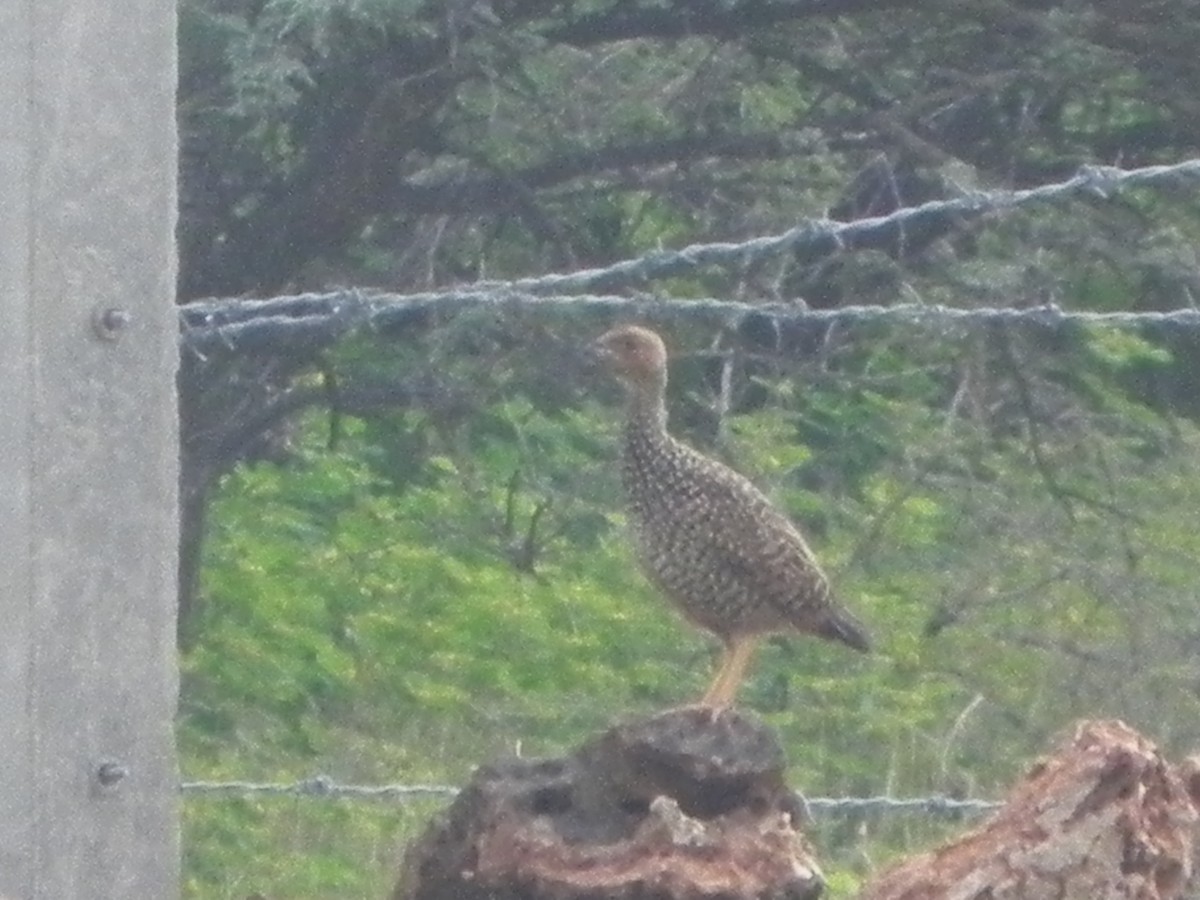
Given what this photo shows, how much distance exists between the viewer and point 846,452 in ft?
30.7

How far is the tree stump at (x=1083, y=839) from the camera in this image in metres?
2.35

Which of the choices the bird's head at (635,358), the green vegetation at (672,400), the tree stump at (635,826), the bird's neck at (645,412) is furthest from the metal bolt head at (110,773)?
the green vegetation at (672,400)

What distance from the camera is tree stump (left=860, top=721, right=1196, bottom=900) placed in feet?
7.70

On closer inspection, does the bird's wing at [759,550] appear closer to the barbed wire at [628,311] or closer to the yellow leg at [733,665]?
the yellow leg at [733,665]

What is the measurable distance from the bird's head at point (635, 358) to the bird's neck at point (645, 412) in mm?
12

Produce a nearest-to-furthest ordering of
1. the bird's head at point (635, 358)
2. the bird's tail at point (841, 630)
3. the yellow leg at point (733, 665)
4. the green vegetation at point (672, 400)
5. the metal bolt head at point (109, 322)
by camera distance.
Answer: the metal bolt head at point (109, 322) < the yellow leg at point (733, 665) < the bird's tail at point (841, 630) < the bird's head at point (635, 358) < the green vegetation at point (672, 400)

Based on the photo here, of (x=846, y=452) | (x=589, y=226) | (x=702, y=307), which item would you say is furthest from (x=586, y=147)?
(x=702, y=307)

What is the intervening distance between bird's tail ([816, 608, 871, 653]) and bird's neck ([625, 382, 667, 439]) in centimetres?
38

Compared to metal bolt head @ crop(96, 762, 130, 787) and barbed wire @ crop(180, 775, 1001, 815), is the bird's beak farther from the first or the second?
metal bolt head @ crop(96, 762, 130, 787)

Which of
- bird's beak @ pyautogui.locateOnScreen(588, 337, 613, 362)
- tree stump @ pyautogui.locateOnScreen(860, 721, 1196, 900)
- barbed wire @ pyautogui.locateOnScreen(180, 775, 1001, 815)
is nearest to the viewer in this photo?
tree stump @ pyautogui.locateOnScreen(860, 721, 1196, 900)

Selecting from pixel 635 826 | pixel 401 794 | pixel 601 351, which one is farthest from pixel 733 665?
pixel 635 826

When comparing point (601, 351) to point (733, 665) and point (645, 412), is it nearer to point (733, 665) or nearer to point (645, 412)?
point (645, 412)

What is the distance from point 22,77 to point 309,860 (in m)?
6.29

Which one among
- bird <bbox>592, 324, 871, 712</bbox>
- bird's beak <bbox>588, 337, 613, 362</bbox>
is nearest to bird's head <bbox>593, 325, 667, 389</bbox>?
bird's beak <bbox>588, 337, 613, 362</bbox>
